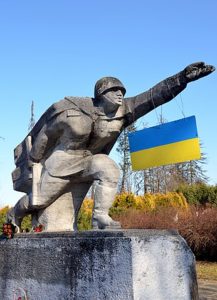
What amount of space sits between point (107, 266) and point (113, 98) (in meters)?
1.45

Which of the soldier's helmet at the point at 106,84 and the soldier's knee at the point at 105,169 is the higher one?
the soldier's helmet at the point at 106,84

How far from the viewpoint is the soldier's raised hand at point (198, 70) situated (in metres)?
3.58

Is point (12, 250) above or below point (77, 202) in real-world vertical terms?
below

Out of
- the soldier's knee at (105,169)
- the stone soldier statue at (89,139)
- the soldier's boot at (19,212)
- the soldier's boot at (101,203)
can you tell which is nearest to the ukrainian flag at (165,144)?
the stone soldier statue at (89,139)

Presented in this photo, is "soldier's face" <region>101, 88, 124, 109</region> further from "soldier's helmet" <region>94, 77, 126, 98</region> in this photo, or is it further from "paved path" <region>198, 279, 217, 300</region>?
"paved path" <region>198, 279, 217, 300</region>

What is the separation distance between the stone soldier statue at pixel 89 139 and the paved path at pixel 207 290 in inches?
133

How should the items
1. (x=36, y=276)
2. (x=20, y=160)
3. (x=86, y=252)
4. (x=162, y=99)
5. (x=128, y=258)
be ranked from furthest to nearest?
(x=20, y=160)
(x=162, y=99)
(x=36, y=276)
(x=86, y=252)
(x=128, y=258)

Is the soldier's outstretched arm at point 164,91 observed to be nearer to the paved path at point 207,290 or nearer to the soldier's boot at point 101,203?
the soldier's boot at point 101,203

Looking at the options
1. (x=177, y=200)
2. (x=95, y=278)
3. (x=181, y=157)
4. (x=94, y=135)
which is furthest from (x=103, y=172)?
(x=177, y=200)

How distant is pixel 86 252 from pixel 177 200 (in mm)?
14958

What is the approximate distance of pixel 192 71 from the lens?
3598 mm

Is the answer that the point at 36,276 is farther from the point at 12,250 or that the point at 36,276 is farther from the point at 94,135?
the point at 94,135

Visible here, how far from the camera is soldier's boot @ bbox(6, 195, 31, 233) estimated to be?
4.18 meters

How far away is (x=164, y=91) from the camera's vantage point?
3814 mm
